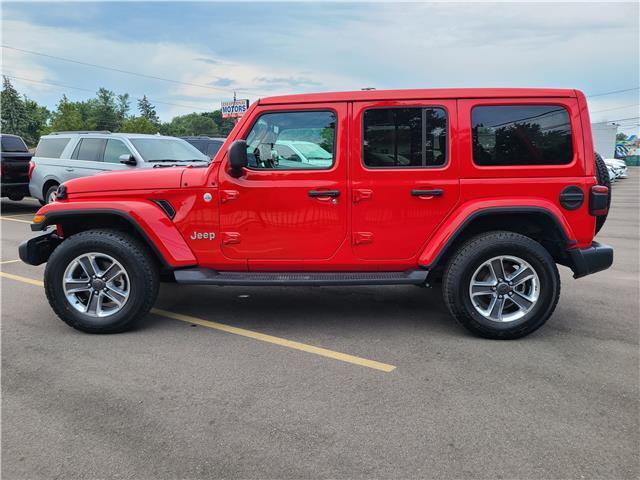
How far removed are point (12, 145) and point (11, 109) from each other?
83794 mm

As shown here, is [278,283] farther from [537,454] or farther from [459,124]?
[537,454]

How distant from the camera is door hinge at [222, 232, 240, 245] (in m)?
4.20

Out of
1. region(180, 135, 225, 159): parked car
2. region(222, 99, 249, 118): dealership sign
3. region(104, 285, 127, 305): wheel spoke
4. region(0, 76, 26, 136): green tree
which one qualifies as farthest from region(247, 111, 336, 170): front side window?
region(0, 76, 26, 136): green tree

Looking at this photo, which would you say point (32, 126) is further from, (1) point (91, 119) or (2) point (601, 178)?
(2) point (601, 178)

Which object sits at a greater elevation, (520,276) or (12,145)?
(12,145)

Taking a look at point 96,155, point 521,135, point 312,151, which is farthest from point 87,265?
point 96,155

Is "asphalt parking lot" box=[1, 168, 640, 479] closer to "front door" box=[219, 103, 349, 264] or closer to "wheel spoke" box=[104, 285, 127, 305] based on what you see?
"wheel spoke" box=[104, 285, 127, 305]

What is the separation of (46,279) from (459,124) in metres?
3.66

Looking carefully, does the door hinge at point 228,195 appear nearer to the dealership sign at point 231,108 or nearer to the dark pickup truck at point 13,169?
the dark pickup truck at point 13,169

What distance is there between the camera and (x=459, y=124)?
405cm

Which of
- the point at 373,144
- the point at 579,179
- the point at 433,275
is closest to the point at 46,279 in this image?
the point at 373,144

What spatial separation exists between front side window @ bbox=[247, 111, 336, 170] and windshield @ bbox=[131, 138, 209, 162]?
5.44m

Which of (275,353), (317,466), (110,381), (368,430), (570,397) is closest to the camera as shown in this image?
(317,466)

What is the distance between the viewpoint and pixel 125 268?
4.20 metres
